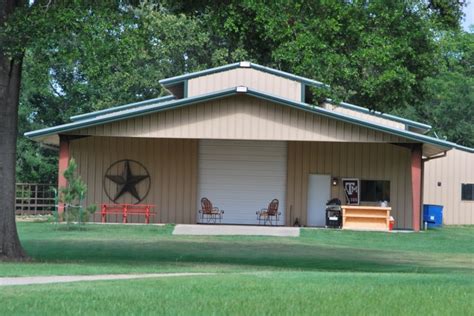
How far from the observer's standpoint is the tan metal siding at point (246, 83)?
3694 centimetres

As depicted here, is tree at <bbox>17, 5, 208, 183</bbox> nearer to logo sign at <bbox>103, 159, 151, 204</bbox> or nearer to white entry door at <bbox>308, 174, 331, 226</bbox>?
logo sign at <bbox>103, 159, 151, 204</bbox>

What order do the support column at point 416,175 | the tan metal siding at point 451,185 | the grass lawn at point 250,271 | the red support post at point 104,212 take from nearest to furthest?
the grass lawn at point 250,271 → the support column at point 416,175 → the red support post at point 104,212 → the tan metal siding at point 451,185

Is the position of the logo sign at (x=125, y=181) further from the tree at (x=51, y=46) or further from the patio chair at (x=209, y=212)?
the tree at (x=51, y=46)

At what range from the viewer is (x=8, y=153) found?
19.2 meters

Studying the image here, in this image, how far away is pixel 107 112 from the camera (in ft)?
126

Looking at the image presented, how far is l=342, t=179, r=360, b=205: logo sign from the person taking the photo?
1441 inches

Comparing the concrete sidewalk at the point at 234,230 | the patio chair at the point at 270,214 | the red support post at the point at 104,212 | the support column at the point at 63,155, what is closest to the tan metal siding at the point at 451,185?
the patio chair at the point at 270,214

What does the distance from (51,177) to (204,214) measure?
53.8 ft

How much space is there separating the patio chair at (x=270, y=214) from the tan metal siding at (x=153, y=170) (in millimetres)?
2741

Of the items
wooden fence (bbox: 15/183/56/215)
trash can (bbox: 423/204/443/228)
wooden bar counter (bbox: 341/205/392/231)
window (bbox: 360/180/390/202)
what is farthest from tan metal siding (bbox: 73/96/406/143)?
wooden fence (bbox: 15/183/56/215)

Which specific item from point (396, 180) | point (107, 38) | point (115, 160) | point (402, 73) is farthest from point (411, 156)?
point (107, 38)

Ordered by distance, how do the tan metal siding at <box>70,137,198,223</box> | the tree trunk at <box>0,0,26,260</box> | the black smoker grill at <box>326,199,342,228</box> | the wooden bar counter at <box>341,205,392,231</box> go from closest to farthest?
the tree trunk at <box>0,0,26,260</box> → the wooden bar counter at <box>341,205,392,231</box> → the black smoker grill at <box>326,199,342,228</box> → the tan metal siding at <box>70,137,198,223</box>

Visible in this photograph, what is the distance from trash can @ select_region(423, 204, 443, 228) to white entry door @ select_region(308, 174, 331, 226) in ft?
15.1

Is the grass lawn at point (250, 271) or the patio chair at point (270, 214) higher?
the patio chair at point (270, 214)
